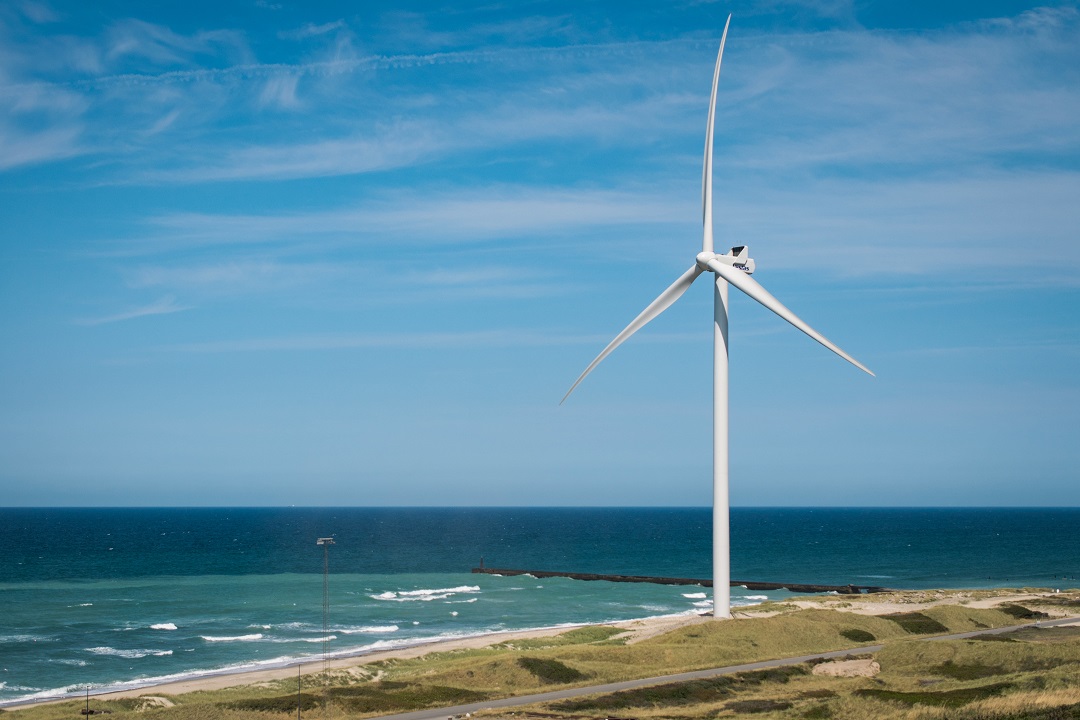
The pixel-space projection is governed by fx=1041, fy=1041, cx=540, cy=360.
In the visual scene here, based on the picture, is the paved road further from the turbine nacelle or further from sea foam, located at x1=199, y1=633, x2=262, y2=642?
sea foam, located at x1=199, y1=633, x2=262, y2=642

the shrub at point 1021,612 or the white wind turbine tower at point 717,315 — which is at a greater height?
the white wind turbine tower at point 717,315

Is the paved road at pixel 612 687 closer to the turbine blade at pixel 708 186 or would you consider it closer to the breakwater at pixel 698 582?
the turbine blade at pixel 708 186

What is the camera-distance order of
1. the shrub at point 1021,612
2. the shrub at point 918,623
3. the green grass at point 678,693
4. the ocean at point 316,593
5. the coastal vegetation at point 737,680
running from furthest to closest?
the ocean at point 316,593 < the shrub at point 1021,612 < the shrub at point 918,623 < the green grass at point 678,693 < the coastal vegetation at point 737,680

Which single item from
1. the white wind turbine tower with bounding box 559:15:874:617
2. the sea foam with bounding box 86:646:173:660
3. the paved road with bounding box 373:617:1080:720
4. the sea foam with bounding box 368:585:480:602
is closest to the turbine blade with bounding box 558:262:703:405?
the white wind turbine tower with bounding box 559:15:874:617

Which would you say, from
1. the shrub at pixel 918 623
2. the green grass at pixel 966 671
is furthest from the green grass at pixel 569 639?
the green grass at pixel 966 671

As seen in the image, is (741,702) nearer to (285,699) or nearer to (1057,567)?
(285,699)


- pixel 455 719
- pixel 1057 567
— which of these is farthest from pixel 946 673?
pixel 1057 567
